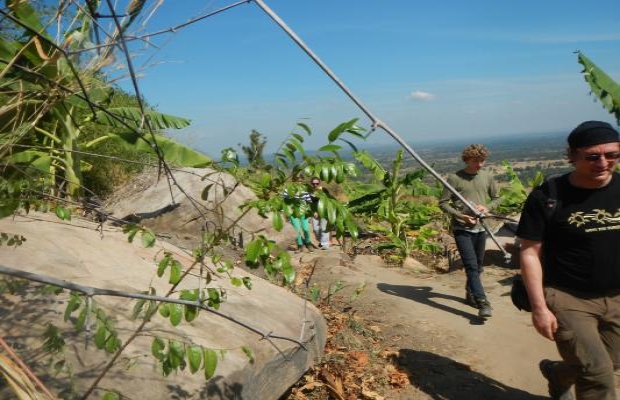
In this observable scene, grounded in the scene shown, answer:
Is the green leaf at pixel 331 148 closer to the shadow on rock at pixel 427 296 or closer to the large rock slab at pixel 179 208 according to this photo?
the shadow on rock at pixel 427 296

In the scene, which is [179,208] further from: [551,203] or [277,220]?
[277,220]

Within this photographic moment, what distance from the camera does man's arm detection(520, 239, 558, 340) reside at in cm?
295

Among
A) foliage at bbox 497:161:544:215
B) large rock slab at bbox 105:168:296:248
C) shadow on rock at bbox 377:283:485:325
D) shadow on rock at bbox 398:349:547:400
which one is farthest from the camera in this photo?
foliage at bbox 497:161:544:215

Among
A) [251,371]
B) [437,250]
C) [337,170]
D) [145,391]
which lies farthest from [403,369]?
[437,250]

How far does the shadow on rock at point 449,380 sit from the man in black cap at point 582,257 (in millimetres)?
919

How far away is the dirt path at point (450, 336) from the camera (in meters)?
3.99

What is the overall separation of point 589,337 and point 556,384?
657mm

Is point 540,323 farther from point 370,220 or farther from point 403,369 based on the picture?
point 370,220

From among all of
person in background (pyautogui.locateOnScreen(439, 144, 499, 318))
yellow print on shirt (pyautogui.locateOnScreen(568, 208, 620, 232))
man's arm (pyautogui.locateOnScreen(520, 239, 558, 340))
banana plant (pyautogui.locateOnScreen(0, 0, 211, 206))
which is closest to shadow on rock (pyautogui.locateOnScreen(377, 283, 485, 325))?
person in background (pyautogui.locateOnScreen(439, 144, 499, 318))

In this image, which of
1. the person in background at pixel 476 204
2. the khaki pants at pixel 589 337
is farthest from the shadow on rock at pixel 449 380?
the person in background at pixel 476 204

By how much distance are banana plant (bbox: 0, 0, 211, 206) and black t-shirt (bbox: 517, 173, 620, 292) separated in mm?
2387

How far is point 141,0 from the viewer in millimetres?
1427

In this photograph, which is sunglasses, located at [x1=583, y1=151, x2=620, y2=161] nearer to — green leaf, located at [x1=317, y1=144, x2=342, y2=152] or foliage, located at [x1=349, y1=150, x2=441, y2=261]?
green leaf, located at [x1=317, y1=144, x2=342, y2=152]

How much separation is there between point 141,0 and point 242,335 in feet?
7.42
